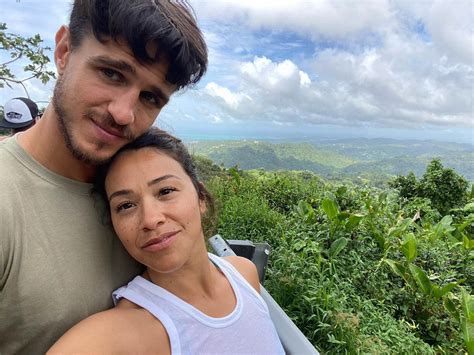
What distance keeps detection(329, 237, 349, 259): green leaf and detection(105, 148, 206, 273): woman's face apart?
2.28 m

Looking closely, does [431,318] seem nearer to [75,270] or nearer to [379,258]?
[379,258]

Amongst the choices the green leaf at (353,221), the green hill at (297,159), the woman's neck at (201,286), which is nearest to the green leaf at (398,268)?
the green leaf at (353,221)

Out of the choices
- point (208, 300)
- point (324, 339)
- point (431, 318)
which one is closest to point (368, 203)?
point (431, 318)

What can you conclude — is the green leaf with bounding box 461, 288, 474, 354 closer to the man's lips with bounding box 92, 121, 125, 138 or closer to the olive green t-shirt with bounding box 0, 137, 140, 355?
the olive green t-shirt with bounding box 0, 137, 140, 355

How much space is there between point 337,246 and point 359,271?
27 cm

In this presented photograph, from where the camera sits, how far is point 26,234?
1.04 m

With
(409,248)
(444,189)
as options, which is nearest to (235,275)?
(409,248)

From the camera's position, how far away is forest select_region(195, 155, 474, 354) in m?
2.61

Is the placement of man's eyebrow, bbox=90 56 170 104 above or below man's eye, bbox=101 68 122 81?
above

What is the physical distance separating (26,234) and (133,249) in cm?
29

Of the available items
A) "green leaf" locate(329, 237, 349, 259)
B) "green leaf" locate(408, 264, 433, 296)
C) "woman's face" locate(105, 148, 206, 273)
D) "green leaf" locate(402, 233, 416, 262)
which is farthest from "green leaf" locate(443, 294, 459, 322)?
"woman's face" locate(105, 148, 206, 273)

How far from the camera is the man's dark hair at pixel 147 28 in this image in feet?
3.82

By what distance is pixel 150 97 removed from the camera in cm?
128

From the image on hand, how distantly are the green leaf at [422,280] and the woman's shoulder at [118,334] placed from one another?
8.61ft
